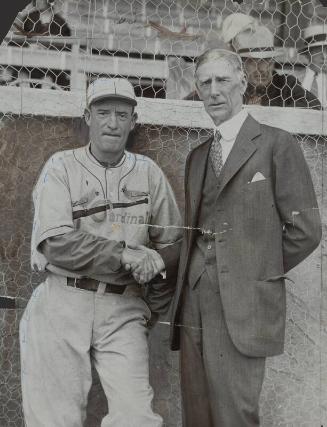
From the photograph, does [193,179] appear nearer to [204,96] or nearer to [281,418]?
[204,96]

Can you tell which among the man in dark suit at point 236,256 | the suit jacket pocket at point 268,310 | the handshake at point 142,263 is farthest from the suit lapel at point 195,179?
the suit jacket pocket at point 268,310

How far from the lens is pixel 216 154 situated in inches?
83.6

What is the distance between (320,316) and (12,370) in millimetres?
867

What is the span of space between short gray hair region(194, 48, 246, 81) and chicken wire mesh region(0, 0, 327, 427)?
4.1 inches

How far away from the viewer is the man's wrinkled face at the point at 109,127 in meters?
2.16

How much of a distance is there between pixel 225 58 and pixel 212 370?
2.57ft

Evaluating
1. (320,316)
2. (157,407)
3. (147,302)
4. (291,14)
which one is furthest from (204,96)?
(157,407)

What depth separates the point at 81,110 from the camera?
2262mm

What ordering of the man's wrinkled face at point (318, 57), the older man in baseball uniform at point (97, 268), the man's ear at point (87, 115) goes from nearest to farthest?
the older man in baseball uniform at point (97, 268), the man's ear at point (87, 115), the man's wrinkled face at point (318, 57)

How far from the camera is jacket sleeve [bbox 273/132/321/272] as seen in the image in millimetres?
2047

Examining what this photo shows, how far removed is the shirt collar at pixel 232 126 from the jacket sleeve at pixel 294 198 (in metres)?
0.12

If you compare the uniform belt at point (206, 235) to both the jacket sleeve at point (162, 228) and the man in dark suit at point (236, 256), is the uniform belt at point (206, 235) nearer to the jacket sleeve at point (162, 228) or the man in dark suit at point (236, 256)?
the man in dark suit at point (236, 256)

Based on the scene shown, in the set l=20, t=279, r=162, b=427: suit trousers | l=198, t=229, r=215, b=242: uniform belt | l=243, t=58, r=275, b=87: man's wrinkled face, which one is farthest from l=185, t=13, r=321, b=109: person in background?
l=20, t=279, r=162, b=427: suit trousers

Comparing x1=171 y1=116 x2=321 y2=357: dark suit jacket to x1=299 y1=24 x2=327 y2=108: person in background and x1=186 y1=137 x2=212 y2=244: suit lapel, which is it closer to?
x1=186 y1=137 x2=212 y2=244: suit lapel
